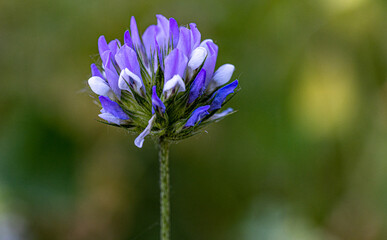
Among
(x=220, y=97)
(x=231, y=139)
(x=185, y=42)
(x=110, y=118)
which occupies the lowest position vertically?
(x=231, y=139)

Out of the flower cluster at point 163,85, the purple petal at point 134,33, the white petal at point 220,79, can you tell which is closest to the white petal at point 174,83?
the flower cluster at point 163,85

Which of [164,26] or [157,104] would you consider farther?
[164,26]

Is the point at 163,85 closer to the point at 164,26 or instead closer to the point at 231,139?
the point at 164,26

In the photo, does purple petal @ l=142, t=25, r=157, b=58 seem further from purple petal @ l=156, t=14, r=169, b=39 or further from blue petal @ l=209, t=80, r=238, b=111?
blue petal @ l=209, t=80, r=238, b=111

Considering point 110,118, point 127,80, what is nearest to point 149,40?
point 127,80

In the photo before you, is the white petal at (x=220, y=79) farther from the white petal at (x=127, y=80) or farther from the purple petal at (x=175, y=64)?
the white petal at (x=127, y=80)

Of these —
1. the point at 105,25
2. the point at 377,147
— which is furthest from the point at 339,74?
the point at 105,25

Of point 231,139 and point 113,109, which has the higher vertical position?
point 113,109
